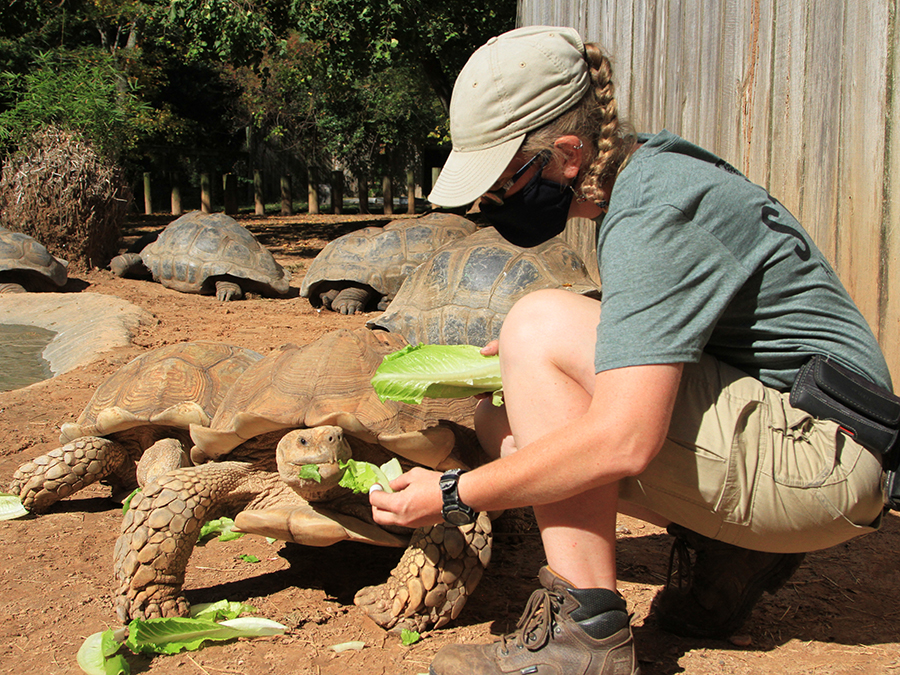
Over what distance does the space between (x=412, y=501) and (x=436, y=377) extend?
0.46 meters

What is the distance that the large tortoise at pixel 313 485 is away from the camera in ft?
7.27

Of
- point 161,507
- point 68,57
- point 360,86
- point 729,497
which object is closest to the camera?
point 729,497

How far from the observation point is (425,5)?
11.3 meters

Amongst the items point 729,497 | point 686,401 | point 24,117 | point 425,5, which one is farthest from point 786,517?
point 24,117

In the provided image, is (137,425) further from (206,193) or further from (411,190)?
(411,190)

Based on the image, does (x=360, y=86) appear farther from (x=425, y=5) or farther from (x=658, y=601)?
(x=658, y=601)

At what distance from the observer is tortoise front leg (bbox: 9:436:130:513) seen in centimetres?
312

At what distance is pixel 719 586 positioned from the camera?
197cm

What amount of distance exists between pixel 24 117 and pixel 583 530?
1232 cm

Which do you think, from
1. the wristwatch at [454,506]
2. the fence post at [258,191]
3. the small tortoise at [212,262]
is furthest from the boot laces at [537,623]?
the fence post at [258,191]

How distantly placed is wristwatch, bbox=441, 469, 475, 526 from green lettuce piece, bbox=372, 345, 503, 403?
1.42ft

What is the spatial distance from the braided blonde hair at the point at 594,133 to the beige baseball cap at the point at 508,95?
2 cm

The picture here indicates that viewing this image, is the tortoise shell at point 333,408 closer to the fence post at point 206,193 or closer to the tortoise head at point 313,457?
the tortoise head at point 313,457

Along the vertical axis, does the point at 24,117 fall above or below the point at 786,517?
above
